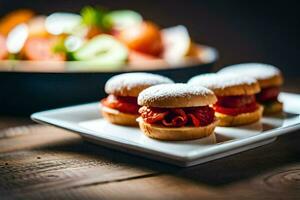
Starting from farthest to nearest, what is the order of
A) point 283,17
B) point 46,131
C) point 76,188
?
point 283,17 < point 46,131 < point 76,188

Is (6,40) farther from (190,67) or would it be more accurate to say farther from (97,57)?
(190,67)

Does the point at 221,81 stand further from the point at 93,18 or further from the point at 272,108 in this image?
the point at 93,18

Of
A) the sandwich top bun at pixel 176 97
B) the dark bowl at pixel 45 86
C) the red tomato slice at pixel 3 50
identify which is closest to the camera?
the sandwich top bun at pixel 176 97

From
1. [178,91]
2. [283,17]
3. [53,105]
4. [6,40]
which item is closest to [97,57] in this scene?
[53,105]

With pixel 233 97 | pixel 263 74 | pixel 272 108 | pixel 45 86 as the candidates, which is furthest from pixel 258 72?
pixel 45 86

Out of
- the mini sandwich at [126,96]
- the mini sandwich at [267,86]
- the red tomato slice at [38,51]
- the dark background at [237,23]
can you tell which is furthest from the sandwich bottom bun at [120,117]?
the dark background at [237,23]

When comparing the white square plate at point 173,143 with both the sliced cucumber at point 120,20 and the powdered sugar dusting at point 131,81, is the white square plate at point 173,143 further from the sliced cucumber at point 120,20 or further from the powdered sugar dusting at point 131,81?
the sliced cucumber at point 120,20

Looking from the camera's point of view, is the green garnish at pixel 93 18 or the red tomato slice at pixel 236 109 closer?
the red tomato slice at pixel 236 109
